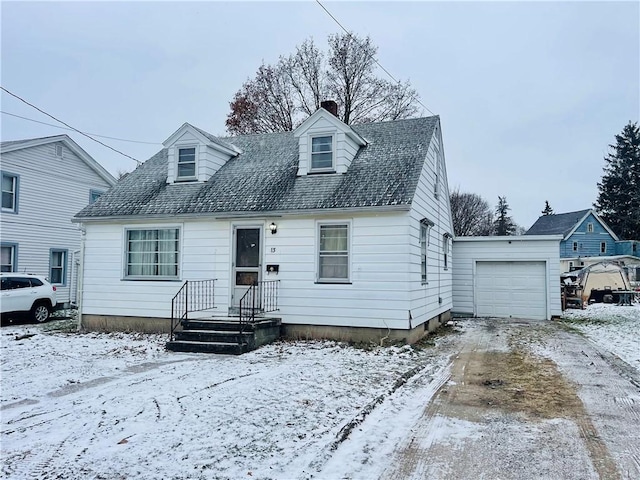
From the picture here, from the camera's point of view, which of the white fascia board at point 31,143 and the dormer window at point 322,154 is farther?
the white fascia board at point 31,143

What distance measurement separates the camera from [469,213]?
43062mm

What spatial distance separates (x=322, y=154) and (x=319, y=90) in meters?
16.8

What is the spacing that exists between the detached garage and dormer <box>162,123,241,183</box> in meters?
9.99

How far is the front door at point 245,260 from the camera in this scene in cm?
1194

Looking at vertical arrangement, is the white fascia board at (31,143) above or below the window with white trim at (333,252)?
above

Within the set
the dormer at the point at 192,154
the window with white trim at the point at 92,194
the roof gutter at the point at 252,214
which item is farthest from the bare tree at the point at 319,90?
the roof gutter at the point at 252,214

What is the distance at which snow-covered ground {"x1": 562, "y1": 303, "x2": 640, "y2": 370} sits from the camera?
10.7m

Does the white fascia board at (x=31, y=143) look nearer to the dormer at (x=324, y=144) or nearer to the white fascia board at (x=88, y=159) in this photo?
the white fascia board at (x=88, y=159)

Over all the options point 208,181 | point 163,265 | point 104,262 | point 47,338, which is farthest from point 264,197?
point 47,338

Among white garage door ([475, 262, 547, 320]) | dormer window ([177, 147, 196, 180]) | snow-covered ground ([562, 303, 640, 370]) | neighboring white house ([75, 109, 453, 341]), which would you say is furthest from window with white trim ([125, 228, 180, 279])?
white garage door ([475, 262, 547, 320])

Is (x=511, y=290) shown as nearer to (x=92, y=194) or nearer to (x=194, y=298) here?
(x=194, y=298)

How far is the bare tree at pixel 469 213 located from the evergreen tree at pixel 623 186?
10960mm

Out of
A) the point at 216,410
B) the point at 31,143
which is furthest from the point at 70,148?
the point at 216,410

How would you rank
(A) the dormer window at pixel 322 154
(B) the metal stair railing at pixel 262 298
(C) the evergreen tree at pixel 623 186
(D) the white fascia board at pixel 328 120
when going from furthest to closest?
(C) the evergreen tree at pixel 623 186, (A) the dormer window at pixel 322 154, (D) the white fascia board at pixel 328 120, (B) the metal stair railing at pixel 262 298
